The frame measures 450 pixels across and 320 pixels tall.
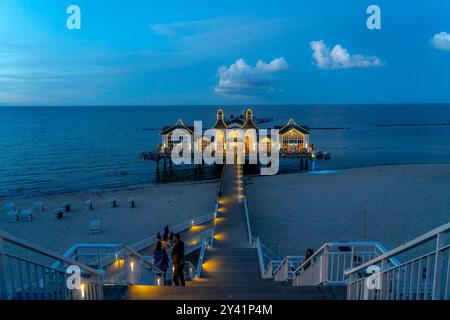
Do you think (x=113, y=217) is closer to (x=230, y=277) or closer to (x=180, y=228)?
(x=180, y=228)

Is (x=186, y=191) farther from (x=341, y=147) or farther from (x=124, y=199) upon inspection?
(x=341, y=147)

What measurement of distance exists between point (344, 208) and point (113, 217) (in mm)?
14380

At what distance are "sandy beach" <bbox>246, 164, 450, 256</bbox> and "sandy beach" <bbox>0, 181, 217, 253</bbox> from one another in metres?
4.46

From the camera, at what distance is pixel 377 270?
14.3ft

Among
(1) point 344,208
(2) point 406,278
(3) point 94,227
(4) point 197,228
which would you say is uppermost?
(2) point 406,278

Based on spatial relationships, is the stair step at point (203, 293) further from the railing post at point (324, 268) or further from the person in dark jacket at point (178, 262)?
the person in dark jacket at point (178, 262)

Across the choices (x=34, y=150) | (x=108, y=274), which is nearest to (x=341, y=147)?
(x=34, y=150)

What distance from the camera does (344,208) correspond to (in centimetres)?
2191

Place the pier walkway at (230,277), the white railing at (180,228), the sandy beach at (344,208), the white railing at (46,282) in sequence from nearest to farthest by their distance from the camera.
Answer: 1. the white railing at (46,282)
2. the pier walkway at (230,277)
3. the white railing at (180,228)
4. the sandy beach at (344,208)

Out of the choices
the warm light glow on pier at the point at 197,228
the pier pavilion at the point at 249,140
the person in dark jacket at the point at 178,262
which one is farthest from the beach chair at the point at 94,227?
the pier pavilion at the point at 249,140

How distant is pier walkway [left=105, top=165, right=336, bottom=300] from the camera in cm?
491

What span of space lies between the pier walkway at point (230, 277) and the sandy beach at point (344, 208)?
69.3 inches

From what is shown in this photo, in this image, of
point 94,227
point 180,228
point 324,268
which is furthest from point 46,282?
point 94,227

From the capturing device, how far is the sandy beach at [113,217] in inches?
696
